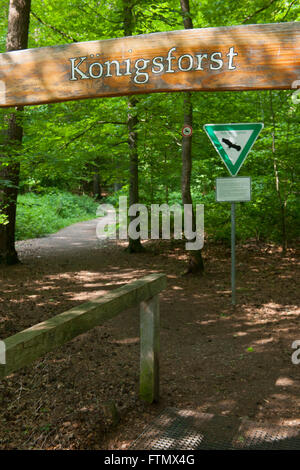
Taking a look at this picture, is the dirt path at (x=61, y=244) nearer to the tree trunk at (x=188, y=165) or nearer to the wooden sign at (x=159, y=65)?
the tree trunk at (x=188, y=165)

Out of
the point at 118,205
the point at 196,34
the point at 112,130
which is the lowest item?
the point at 118,205

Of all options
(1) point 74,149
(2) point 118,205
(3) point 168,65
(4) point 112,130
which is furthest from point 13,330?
(2) point 118,205

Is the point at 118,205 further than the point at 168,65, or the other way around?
the point at 118,205

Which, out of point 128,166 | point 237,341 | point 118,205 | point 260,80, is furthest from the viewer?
point 118,205

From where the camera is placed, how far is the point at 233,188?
6.78 metres

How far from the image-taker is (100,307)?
275cm

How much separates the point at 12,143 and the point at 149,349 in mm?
6810

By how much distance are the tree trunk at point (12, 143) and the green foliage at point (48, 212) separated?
0.54 m

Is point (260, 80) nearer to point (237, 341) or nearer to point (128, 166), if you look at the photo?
point (237, 341)

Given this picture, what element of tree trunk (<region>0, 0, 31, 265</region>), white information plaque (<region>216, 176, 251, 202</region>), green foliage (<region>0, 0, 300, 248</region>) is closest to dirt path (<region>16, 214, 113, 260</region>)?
tree trunk (<region>0, 0, 31, 265</region>)

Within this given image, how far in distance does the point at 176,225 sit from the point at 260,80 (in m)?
9.93

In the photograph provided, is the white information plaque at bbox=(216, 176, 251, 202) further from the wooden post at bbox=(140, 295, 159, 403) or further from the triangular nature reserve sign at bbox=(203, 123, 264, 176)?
the wooden post at bbox=(140, 295, 159, 403)

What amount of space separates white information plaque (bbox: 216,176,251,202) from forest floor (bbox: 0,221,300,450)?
1.81m

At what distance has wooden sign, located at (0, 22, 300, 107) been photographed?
9.64 ft
